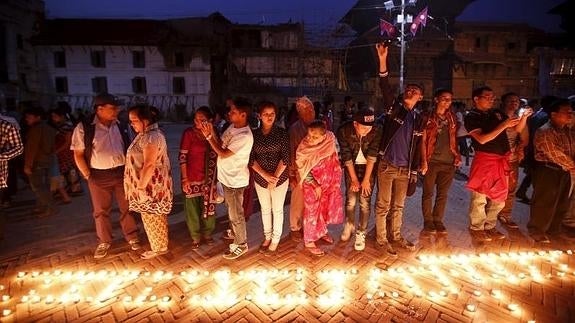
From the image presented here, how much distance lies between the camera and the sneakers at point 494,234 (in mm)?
4811

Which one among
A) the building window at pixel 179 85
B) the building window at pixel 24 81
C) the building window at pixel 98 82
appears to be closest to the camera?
the building window at pixel 24 81

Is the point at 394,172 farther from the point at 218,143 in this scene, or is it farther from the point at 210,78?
the point at 210,78

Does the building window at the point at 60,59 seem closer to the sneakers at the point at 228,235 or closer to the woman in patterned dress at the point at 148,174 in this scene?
the woman in patterned dress at the point at 148,174

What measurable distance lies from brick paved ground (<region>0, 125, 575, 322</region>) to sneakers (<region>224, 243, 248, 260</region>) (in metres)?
0.08

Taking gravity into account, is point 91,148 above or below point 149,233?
above

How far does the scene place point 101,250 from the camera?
4348 millimetres

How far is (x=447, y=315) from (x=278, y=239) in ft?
6.74

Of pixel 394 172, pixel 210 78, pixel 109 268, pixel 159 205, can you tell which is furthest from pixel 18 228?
pixel 210 78

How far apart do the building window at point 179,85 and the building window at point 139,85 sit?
277 centimetres

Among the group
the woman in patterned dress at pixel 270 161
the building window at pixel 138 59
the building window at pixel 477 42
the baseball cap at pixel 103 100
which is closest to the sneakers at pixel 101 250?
the baseball cap at pixel 103 100

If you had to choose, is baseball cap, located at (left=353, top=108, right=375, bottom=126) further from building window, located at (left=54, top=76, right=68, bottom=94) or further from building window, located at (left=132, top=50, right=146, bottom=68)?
building window, located at (left=54, top=76, right=68, bottom=94)

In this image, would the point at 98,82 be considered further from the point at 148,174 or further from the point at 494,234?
the point at 494,234

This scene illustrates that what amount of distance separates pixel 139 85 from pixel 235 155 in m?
32.8

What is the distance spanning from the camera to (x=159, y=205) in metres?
4.10
